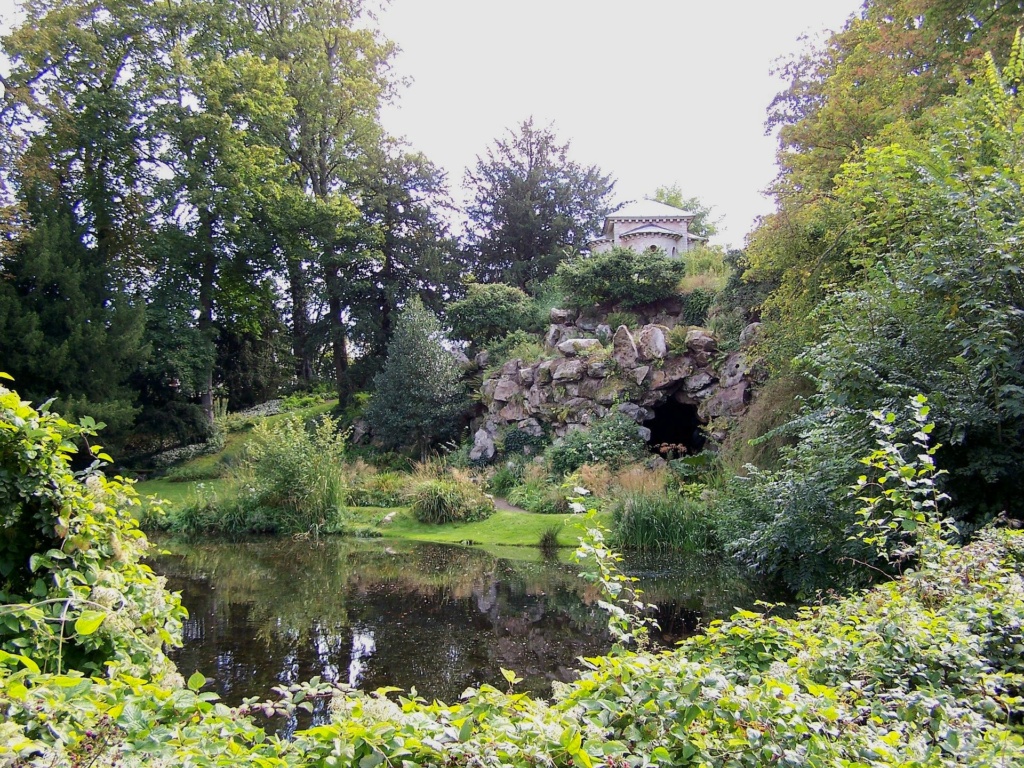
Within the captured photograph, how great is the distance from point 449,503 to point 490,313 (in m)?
8.18

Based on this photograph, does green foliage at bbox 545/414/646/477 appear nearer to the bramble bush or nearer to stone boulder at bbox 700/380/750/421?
stone boulder at bbox 700/380/750/421

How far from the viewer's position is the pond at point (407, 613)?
532cm

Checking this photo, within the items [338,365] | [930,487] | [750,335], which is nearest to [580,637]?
[930,487]

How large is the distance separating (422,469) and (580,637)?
8.83 m

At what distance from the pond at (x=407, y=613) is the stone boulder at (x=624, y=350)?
6098mm

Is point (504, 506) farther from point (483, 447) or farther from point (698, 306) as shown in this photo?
point (698, 306)

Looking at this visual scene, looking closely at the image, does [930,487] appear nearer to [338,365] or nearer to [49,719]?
[49,719]

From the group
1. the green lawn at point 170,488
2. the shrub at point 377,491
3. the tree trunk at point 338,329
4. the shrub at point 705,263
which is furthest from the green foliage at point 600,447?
the tree trunk at point 338,329

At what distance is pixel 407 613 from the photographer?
6.95 m

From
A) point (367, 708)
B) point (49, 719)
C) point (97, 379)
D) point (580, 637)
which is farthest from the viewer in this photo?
point (97, 379)

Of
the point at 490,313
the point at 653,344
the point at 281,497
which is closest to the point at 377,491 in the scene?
the point at 281,497

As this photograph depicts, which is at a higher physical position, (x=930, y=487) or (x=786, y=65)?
(x=786, y=65)

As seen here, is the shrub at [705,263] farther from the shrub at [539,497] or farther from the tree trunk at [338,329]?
the tree trunk at [338,329]

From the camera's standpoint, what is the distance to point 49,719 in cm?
150
